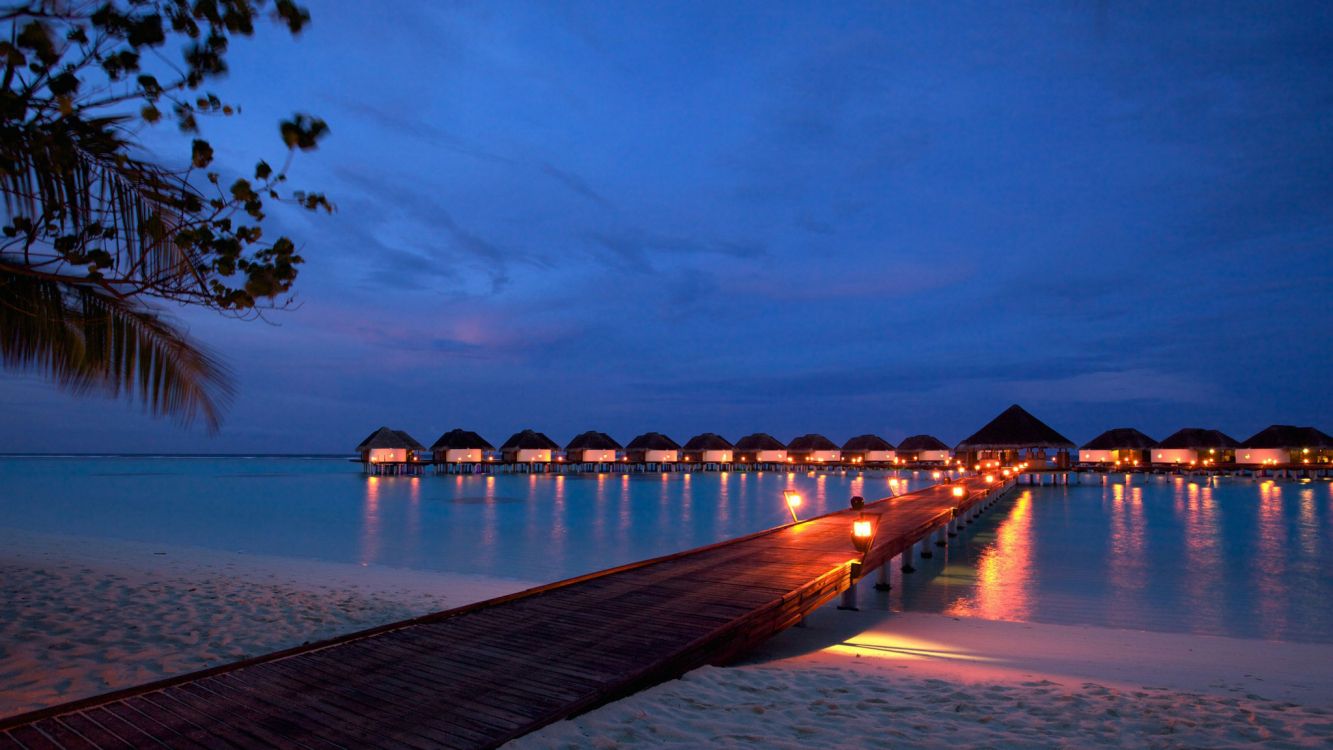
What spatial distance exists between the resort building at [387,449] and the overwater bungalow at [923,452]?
33.6 meters

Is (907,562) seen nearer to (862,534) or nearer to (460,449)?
(862,534)

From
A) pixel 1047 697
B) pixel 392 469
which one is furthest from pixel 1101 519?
pixel 392 469

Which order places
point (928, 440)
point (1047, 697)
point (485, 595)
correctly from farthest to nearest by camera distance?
point (928, 440) < point (485, 595) < point (1047, 697)

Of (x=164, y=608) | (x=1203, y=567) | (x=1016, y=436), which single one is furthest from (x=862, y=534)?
(x=1016, y=436)

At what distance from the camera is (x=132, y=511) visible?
923 inches

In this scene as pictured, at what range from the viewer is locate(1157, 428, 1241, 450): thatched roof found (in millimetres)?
47531

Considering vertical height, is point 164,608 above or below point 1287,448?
below

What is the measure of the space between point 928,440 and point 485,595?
49.0m

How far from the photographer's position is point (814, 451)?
183 ft

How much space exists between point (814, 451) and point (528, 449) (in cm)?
2113

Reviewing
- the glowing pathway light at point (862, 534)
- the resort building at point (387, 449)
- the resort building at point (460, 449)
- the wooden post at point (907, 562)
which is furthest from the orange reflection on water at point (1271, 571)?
the resort building at point (387, 449)

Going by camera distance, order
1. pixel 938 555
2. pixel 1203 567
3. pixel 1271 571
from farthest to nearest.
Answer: pixel 938 555 → pixel 1203 567 → pixel 1271 571

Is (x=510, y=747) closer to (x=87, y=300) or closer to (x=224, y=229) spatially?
(x=224, y=229)

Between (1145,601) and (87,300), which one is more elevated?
(87,300)
